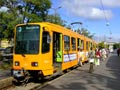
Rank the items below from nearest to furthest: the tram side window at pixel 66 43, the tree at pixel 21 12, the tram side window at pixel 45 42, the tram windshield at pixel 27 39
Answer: the tram windshield at pixel 27 39, the tram side window at pixel 45 42, the tram side window at pixel 66 43, the tree at pixel 21 12

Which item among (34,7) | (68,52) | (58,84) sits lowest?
(58,84)

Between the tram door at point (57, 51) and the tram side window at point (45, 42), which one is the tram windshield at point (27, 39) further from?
the tram door at point (57, 51)

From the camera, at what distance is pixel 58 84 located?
56.3 ft

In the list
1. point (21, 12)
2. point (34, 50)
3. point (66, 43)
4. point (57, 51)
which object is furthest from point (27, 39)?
point (21, 12)

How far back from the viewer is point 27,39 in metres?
18.1

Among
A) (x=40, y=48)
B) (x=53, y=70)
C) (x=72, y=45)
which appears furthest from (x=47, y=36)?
(x=72, y=45)

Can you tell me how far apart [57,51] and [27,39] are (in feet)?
10.2

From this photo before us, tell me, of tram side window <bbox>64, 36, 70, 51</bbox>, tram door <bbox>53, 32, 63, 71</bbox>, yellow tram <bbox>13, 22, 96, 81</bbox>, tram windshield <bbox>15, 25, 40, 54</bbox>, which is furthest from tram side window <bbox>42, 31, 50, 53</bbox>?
tram side window <bbox>64, 36, 70, 51</bbox>

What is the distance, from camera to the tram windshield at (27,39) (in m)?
17.9

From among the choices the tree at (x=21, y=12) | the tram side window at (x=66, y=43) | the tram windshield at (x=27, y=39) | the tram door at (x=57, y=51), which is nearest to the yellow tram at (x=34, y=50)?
the tram windshield at (x=27, y=39)

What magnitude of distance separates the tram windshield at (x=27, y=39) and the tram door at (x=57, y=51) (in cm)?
195

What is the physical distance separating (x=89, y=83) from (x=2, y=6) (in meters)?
19.6

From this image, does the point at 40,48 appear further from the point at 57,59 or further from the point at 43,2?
the point at 43,2

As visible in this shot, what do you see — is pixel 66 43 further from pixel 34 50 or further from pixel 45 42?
pixel 34 50
